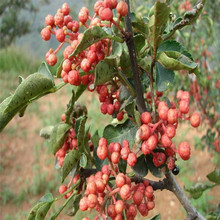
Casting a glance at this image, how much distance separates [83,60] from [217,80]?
2513 millimetres

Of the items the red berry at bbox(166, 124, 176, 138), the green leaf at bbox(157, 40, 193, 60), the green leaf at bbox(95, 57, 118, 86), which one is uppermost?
the green leaf at bbox(95, 57, 118, 86)

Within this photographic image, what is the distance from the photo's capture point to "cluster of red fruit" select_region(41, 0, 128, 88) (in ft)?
1.91

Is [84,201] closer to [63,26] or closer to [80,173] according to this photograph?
[80,173]

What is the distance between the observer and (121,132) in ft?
2.37

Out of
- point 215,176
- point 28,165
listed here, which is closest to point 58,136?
point 215,176

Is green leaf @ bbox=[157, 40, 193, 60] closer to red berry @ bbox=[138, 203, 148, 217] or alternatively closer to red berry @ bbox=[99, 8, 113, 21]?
red berry @ bbox=[99, 8, 113, 21]

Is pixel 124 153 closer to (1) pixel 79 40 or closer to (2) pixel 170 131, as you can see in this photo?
(2) pixel 170 131

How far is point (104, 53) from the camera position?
0.65 m

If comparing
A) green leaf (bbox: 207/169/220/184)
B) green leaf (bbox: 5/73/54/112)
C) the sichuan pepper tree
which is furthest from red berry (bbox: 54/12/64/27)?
green leaf (bbox: 207/169/220/184)

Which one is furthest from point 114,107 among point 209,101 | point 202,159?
point 202,159

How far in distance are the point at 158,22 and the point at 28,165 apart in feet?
12.0

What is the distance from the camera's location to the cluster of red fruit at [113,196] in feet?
2.19

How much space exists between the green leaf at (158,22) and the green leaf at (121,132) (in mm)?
186

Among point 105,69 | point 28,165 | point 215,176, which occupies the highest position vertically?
point 105,69
